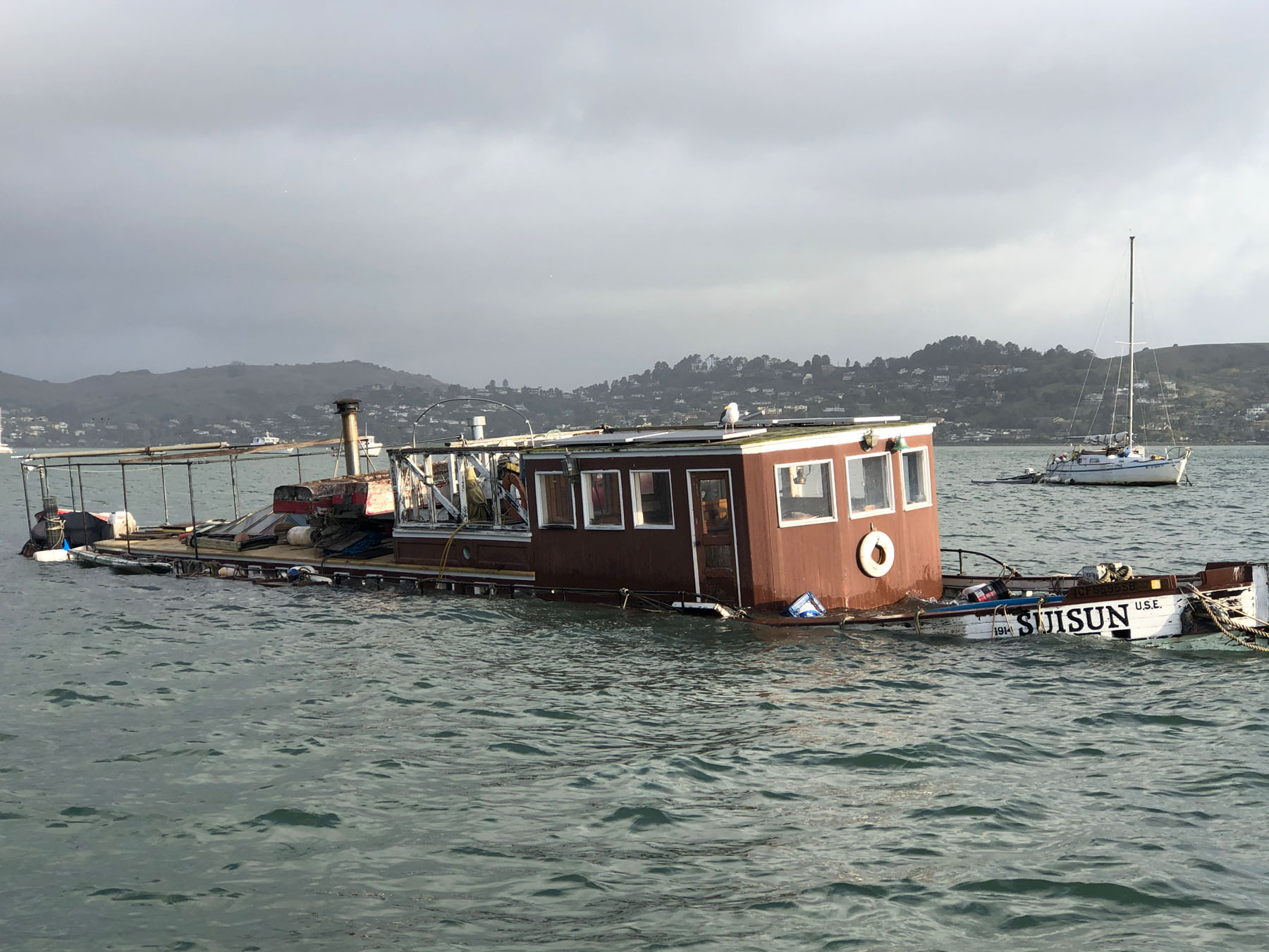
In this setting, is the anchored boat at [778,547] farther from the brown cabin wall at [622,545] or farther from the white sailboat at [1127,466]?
the white sailboat at [1127,466]

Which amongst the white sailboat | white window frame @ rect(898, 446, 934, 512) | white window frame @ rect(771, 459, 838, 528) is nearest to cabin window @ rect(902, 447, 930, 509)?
white window frame @ rect(898, 446, 934, 512)

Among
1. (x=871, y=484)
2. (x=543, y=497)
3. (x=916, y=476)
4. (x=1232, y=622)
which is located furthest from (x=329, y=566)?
(x=1232, y=622)

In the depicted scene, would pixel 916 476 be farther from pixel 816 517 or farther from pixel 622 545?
pixel 622 545

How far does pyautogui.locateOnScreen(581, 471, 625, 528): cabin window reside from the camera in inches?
841

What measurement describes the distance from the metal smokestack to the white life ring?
18.8 metres

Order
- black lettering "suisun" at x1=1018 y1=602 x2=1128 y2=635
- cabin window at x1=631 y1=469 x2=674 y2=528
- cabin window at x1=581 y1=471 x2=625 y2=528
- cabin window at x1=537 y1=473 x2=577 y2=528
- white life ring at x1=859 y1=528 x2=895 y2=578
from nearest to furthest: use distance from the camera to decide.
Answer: black lettering "suisun" at x1=1018 y1=602 x2=1128 y2=635 → white life ring at x1=859 y1=528 x2=895 y2=578 → cabin window at x1=631 y1=469 x2=674 y2=528 → cabin window at x1=581 y1=471 x2=625 y2=528 → cabin window at x1=537 y1=473 x2=577 y2=528

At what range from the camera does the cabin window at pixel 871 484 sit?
20516 millimetres

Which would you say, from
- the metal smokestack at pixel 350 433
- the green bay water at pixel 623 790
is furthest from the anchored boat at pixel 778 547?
the metal smokestack at pixel 350 433

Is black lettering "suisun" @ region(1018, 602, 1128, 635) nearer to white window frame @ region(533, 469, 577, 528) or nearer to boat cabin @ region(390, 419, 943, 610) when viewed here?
boat cabin @ region(390, 419, 943, 610)

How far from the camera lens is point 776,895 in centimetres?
959

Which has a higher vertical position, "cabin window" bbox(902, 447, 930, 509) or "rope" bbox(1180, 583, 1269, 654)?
"cabin window" bbox(902, 447, 930, 509)

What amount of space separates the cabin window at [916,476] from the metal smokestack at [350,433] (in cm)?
1865

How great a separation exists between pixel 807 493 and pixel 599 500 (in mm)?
4245

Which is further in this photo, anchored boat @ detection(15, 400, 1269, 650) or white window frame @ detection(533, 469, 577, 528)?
white window frame @ detection(533, 469, 577, 528)
